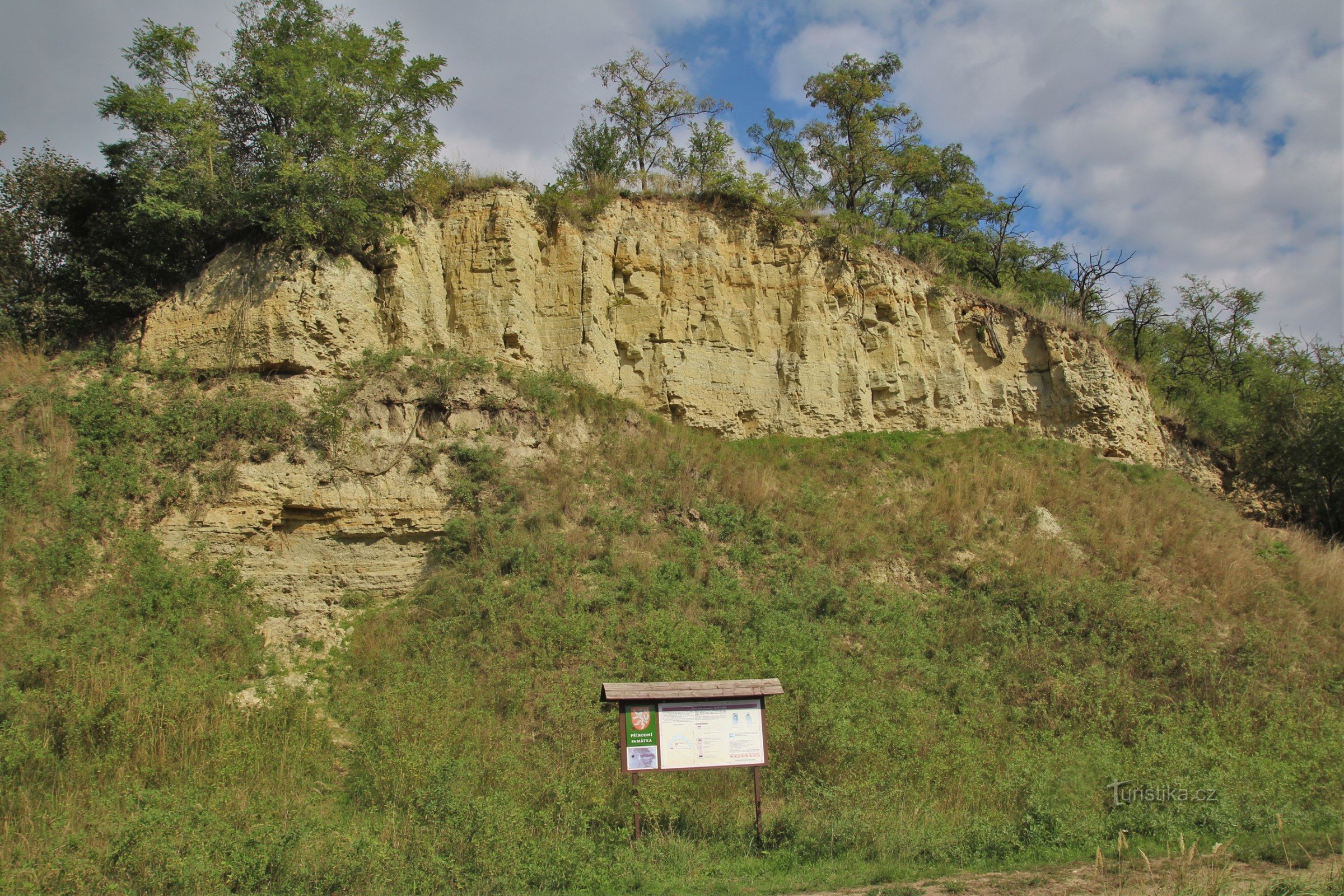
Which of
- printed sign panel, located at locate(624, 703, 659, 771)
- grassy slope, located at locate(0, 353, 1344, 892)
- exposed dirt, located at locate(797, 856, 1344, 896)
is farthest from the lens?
printed sign panel, located at locate(624, 703, 659, 771)

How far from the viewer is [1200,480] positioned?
25188 millimetres

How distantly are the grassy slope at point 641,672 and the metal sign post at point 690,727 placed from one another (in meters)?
0.66

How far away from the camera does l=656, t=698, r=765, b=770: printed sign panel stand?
26.5 ft

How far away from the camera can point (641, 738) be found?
26.3ft

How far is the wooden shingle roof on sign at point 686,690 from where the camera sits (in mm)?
8070

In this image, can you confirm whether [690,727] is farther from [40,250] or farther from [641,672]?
[40,250]

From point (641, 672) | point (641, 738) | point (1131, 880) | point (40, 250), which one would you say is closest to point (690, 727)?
point (641, 738)

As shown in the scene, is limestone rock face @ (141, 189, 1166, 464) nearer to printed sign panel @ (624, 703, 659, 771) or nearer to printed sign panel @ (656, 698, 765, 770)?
printed sign panel @ (624, 703, 659, 771)

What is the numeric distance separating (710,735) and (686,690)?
0.51 metres

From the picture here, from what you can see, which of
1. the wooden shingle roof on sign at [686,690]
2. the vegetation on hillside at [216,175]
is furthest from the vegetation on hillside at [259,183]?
the wooden shingle roof on sign at [686,690]

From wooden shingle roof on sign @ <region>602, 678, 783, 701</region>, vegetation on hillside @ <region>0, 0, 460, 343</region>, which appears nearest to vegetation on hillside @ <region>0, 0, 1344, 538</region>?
vegetation on hillside @ <region>0, 0, 460, 343</region>

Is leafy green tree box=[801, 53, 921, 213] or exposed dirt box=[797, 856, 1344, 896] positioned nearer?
exposed dirt box=[797, 856, 1344, 896]

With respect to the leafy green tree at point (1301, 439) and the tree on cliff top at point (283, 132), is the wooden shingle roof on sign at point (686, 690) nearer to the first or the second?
the tree on cliff top at point (283, 132)

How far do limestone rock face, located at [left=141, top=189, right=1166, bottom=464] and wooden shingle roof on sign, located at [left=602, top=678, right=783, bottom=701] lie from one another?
9.96 metres
